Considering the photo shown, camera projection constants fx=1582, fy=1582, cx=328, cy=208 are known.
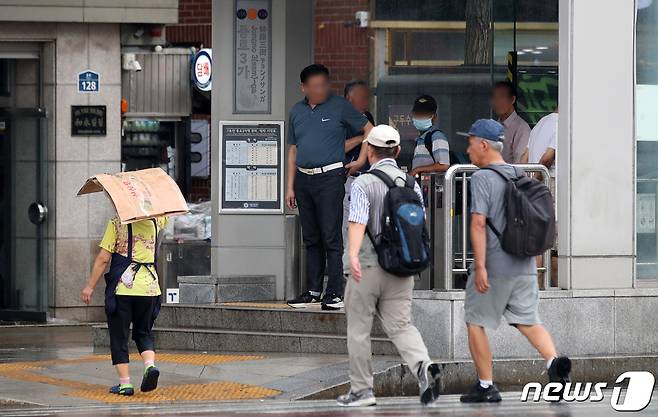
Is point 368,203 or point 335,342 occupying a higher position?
point 368,203

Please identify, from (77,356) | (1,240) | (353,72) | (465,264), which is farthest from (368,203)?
(1,240)

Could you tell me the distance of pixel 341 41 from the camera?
69.0 ft

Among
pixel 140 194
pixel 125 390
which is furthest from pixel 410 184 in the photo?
pixel 125 390

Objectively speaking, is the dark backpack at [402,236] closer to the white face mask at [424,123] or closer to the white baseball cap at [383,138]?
the white baseball cap at [383,138]

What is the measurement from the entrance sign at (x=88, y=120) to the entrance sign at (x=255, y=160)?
3.98 metres

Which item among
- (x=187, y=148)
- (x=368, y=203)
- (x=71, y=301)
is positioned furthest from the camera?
(x=187, y=148)

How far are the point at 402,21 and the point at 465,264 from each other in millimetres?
4384

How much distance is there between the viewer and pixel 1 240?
65.1 feet

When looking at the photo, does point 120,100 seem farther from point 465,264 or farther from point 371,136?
point 371,136

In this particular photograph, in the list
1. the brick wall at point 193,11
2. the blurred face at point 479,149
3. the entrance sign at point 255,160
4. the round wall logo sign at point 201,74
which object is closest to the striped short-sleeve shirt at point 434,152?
the entrance sign at point 255,160

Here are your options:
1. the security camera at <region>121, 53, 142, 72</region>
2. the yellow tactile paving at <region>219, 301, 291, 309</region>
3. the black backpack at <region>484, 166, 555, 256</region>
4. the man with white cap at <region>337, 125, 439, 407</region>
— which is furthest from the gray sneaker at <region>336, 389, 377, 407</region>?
the security camera at <region>121, 53, 142, 72</region>

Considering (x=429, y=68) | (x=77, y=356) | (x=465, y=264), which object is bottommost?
(x=77, y=356)

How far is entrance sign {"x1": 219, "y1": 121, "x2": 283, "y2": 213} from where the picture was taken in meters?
15.6

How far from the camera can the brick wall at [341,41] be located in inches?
747
